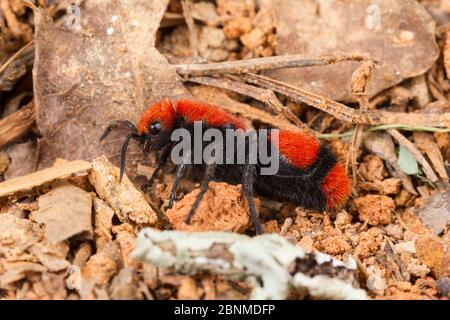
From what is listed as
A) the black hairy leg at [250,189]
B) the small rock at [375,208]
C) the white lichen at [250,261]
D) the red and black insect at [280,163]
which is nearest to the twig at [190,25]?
the red and black insect at [280,163]

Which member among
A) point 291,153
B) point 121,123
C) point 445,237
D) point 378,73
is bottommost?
point 445,237

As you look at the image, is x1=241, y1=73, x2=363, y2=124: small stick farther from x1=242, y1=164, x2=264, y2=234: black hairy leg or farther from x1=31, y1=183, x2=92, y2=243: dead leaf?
x1=31, y1=183, x2=92, y2=243: dead leaf

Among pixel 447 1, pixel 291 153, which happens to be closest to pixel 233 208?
pixel 291 153

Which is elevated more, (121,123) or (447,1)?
(447,1)

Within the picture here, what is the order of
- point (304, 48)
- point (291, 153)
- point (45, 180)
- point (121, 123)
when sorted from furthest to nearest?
1. point (304, 48)
2. point (121, 123)
3. point (291, 153)
4. point (45, 180)
